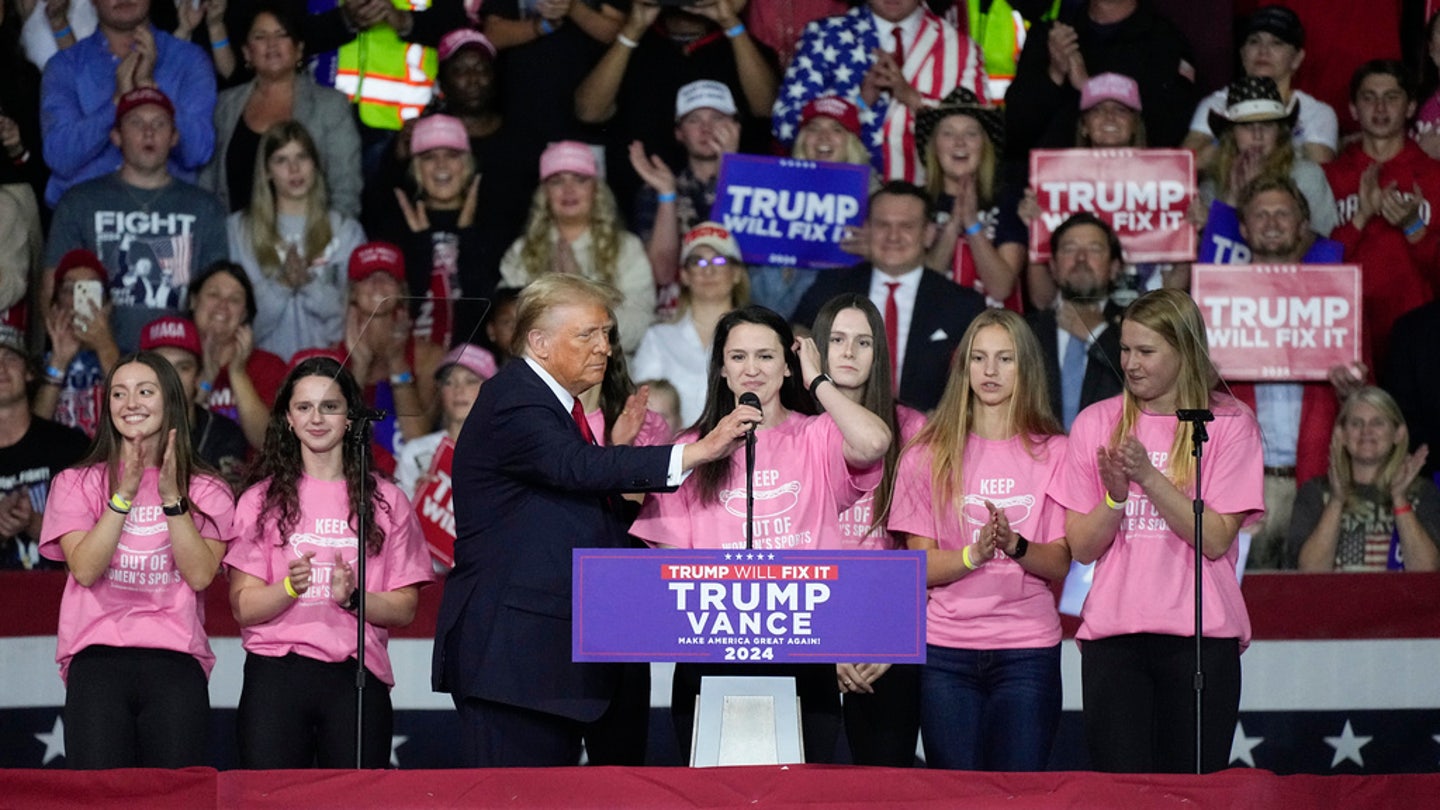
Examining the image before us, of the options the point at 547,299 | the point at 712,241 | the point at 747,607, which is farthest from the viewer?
the point at 712,241

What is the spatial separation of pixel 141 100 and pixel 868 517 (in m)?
4.15

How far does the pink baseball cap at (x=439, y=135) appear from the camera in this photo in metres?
8.12

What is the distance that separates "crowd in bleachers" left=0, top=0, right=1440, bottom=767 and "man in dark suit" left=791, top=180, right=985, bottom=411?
1cm

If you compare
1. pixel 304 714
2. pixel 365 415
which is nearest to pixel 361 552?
pixel 365 415

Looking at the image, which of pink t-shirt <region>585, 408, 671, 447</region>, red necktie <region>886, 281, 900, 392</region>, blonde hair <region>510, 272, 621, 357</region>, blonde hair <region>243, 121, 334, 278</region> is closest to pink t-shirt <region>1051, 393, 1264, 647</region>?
pink t-shirt <region>585, 408, 671, 447</region>

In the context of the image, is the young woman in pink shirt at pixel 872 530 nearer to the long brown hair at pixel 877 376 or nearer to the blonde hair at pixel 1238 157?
the long brown hair at pixel 877 376

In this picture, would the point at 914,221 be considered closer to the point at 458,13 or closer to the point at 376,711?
the point at 458,13

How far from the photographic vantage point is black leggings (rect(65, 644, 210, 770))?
5.11 meters

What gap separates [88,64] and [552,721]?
16.3 feet

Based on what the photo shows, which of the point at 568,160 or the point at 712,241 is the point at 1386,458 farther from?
the point at 568,160

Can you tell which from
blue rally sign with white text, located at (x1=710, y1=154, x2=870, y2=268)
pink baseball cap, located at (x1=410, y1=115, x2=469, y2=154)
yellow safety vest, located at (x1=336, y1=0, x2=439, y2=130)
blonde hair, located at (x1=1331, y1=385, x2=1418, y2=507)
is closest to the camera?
blonde hair, located at (x1=1331, y1=385, x2=1418, y2=507)

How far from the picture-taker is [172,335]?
24.2ft

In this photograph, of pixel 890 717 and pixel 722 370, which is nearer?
pixel 722 370

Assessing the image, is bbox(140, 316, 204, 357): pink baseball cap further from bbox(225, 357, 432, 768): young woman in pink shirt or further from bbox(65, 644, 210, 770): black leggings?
bbox(65, 644, 210, 770): black leggings
